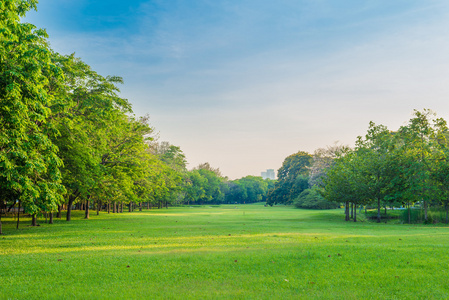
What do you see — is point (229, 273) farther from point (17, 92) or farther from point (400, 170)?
point (400, 170)

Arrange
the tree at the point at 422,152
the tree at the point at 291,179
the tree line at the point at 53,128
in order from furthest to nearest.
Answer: the tree at the point at 291,179, the tree at the point at 422,152, the tree line at the point at 53,128

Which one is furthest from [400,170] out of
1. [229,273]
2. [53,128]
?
[53,128]

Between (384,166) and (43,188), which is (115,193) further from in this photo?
(384,166)

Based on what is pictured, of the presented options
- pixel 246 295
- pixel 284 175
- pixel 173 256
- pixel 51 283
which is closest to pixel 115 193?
pixel 173 256

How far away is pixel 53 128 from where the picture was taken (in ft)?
51.1

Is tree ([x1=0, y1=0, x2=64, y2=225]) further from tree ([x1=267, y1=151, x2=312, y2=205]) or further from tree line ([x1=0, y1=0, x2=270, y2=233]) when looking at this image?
tree ([x1=267, y1=151, x2=312, y2=205])

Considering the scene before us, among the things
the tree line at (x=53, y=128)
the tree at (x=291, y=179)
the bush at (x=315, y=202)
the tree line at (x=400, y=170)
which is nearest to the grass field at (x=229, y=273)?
the tree line at (x=53, y=128)

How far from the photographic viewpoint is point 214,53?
3816 centimetres

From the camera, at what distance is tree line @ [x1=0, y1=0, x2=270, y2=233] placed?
477 inches

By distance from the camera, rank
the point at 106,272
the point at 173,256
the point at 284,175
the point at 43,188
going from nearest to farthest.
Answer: the point at 106,272
the point at 173,256
the point at 43,188
the point at 284,175

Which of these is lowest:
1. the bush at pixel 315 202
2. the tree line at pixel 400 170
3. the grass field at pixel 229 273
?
the bush at pixel 315 202

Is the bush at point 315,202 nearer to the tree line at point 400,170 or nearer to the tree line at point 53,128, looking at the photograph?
the tree line at point 400,170

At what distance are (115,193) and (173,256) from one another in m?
26.2

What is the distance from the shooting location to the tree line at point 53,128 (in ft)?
39.7
